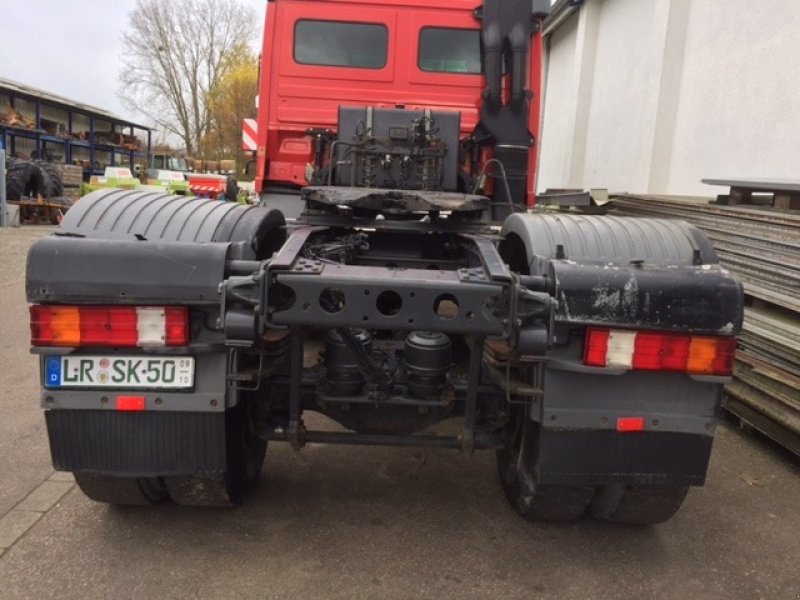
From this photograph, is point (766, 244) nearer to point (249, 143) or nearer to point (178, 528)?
point (178, 528)

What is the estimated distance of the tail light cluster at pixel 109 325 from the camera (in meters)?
2.33

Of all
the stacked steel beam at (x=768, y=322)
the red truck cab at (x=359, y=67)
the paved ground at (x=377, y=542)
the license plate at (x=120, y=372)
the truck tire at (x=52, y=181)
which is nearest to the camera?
the license plate at (x=120, y=372)

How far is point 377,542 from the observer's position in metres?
2.81

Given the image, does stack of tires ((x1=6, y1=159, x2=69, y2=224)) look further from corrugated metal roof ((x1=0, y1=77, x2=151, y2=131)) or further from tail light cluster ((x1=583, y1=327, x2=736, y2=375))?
tail light cluster ((x1=583, y1=327, x2=736, y2=375))

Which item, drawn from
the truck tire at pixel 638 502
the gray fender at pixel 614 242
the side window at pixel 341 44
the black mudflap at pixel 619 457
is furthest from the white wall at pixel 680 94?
the black mudflap at pixel 619 457

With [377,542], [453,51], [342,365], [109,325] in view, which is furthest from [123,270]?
[453,51]

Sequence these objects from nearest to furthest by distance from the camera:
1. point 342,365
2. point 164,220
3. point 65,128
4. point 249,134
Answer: point 342,365 < point 164,220 < point 249,134 < point 65,128

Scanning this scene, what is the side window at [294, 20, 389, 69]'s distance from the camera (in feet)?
17.1

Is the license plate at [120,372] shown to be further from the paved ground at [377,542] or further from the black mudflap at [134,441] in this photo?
the paved ground at [377,542]

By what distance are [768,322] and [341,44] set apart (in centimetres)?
375

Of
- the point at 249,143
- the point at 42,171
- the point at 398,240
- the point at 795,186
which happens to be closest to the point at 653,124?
the point at 795,186

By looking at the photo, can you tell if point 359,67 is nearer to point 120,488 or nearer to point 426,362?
point 426,362

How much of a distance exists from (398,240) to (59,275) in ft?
6.27

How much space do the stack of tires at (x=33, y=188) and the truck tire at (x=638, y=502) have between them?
18311mm
